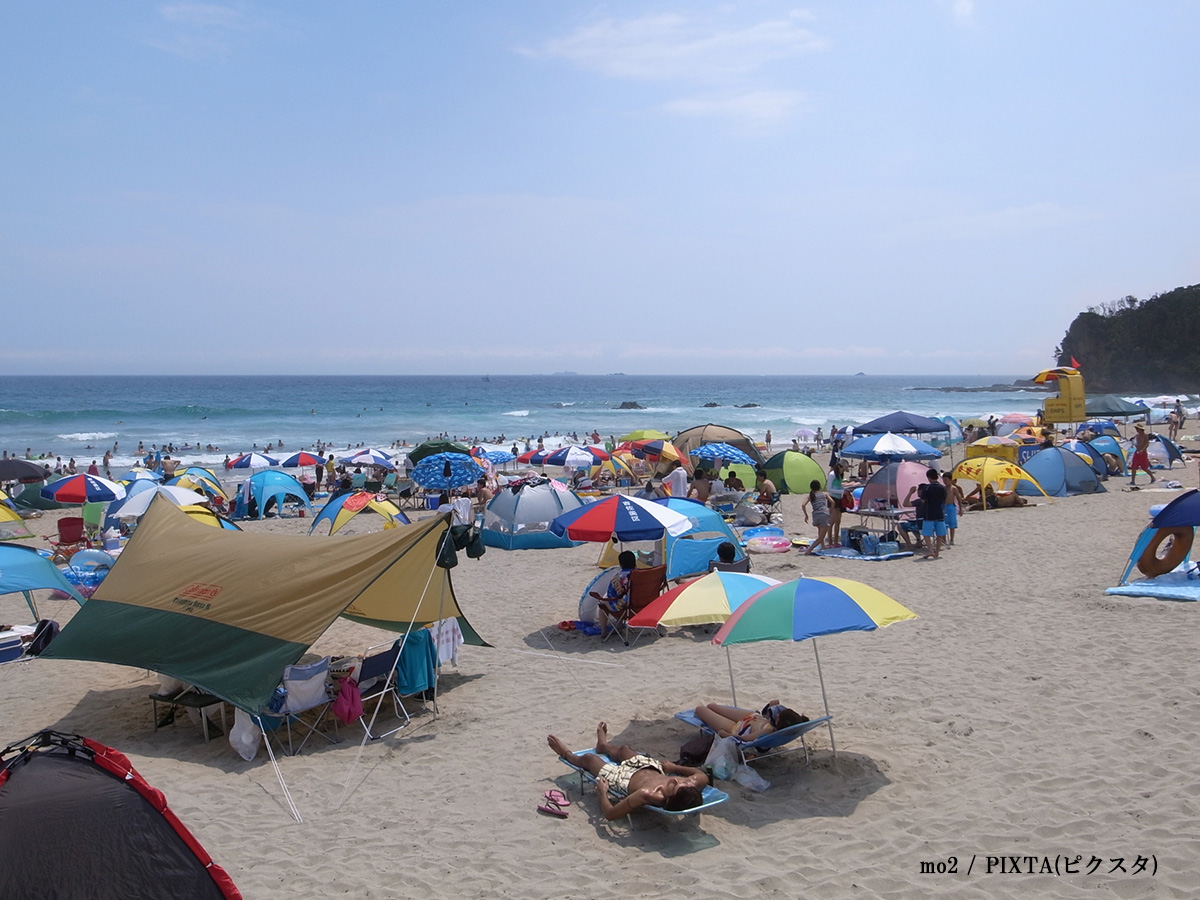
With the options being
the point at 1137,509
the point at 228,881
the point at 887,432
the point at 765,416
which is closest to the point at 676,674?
the point at 228,881

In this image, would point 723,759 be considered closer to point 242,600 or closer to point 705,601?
point 705,601

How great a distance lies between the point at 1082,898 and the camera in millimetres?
Result: 3893

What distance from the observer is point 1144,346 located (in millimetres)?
75625

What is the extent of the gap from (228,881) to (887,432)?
13.1 m

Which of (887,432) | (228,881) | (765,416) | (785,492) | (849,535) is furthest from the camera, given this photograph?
(765,416)

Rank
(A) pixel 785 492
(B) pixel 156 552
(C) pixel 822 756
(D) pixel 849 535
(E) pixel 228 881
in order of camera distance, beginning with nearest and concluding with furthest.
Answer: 1. (E) pixel 228 881
2. (C) pixel 822 756
3. (B) pixel 156 552
4. (D) pixel 849 535
5. (A) pixel 785 492

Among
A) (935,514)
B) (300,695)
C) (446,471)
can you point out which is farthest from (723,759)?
(446,471)

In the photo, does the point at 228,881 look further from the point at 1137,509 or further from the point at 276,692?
the point at 1137,509

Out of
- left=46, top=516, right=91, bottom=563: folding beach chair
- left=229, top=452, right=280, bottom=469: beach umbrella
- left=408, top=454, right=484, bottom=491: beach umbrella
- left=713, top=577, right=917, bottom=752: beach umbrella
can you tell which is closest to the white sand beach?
left=713, top=577, right=917, bottom=752: beach umbrella

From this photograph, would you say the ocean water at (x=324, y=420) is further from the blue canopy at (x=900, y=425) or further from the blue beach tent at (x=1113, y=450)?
the blue canopy at (x=900, y=425)

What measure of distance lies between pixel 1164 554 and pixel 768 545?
529cm

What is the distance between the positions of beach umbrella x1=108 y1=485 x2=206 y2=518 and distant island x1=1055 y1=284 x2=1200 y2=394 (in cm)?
7442

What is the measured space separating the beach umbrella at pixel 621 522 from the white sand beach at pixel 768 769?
113 centimetres

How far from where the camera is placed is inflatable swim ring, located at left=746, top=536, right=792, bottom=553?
12.9 meters
